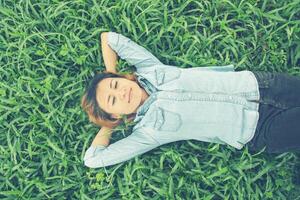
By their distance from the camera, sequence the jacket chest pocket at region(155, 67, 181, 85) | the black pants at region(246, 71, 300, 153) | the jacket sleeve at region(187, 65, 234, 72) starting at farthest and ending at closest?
the jacket sleeve at region(187, 65, 234, 72) < the jacket chest pocket at region(155, 67, 181, 85) < the black pants at region(246, 71, 300, 153)

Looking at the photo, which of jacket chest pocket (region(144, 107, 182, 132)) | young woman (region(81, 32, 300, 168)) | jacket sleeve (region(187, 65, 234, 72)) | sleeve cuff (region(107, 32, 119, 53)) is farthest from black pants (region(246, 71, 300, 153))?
sleeve cuff (region(107, 32, 119, 53))

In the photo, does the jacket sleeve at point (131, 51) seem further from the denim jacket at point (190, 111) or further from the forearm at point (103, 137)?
the forearm at point (103, 137)

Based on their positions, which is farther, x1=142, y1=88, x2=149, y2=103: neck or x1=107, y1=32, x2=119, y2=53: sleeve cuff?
x1=107, y1=32, x2=119, y2=53: sleeve cuff

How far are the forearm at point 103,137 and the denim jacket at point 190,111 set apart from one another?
0.26 ft

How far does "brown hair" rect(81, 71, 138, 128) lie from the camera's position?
2717mm

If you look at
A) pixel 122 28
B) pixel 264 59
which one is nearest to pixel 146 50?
pixel 122 28

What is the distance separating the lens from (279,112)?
2643 millimetres

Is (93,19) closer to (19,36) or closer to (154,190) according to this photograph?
(19,36)

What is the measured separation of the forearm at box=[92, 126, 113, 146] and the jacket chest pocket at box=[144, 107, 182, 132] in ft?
1.10

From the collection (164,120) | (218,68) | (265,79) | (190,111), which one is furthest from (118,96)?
(265,79)

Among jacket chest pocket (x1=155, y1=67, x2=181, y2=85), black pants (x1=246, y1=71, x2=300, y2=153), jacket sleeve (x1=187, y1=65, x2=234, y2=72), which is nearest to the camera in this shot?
black pants (x1=246, y1=71, x2=300, y2=153)

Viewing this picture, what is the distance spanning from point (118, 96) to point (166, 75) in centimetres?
32

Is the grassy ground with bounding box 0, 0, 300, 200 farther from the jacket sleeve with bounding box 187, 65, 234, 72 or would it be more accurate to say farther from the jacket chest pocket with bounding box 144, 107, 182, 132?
the jacket chest pocket with bounding box 144, 107, 182, 132

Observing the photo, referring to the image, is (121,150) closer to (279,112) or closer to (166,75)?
(166,75)
